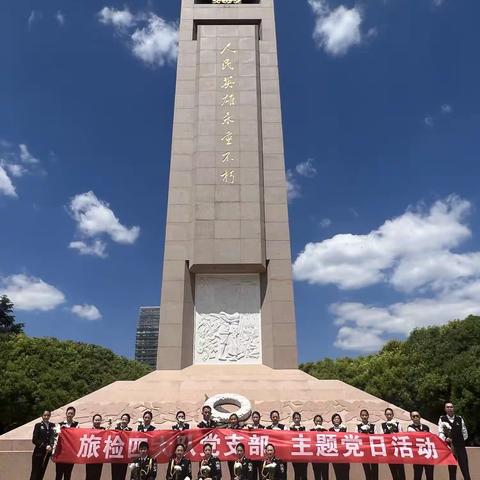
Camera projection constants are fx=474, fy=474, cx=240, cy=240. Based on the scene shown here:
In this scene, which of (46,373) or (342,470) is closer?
(342,470)

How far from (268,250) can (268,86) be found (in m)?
5.71

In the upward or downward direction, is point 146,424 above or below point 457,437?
above

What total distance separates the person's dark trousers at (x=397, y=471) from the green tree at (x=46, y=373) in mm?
16413

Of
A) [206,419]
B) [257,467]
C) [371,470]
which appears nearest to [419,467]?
[371,470]

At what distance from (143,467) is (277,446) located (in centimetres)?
196

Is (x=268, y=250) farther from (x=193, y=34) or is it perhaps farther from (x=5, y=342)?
(x=5, y=342)

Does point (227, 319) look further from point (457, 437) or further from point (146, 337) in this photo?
point (146, 337)

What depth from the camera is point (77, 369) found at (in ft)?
76.3

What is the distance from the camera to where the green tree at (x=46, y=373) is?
62.4ft

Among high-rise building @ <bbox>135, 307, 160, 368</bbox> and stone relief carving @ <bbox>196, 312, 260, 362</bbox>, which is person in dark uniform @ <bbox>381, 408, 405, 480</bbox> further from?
high-rise building @ <bbox>135, 307, 160, 368</bbox>

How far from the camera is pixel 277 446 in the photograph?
21.6ft

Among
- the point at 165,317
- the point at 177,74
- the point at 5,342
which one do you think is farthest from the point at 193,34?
the point at 5,342

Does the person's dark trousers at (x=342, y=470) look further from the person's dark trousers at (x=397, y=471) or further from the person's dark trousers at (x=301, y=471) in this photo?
the person's dark trousers at (x=397, y=471)

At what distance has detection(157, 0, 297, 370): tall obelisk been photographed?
12.6m
